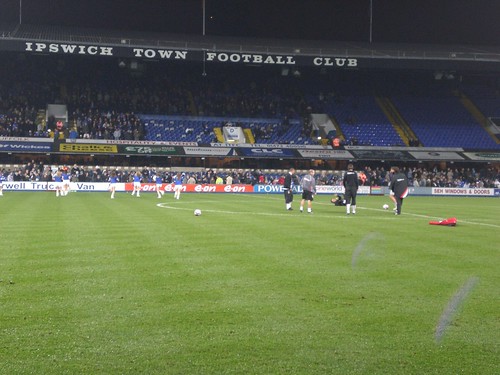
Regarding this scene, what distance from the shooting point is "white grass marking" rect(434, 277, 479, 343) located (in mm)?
6738

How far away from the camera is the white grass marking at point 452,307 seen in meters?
6.74

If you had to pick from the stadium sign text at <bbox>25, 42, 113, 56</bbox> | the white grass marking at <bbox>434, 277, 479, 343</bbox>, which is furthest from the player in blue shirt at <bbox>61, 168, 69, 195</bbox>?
the white grass marking at <bbox>434, 277, 479, 343</bbox>

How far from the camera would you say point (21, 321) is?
22.4 ft

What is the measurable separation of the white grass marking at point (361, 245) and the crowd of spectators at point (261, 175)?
3637 cm

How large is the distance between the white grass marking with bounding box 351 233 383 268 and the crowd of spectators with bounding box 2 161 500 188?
1432 inches

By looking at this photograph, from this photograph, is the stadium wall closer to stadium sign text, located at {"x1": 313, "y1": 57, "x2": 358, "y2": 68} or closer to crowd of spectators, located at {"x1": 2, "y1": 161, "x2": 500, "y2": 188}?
crowd of spectators, located at {"x1": 2, "y1": 161, "x2": 500, "y2": 188}

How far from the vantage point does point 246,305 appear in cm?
780

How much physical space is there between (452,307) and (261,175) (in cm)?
4906

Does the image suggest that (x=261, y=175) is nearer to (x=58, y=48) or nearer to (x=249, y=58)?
(x=249, y=58)

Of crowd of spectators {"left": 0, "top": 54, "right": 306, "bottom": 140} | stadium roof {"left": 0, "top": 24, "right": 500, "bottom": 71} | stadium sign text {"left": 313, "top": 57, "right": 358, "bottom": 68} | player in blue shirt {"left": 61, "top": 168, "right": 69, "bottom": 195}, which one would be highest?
stadium roof {"left": 0, "top": 24, "right": 500, "bottom": 71}

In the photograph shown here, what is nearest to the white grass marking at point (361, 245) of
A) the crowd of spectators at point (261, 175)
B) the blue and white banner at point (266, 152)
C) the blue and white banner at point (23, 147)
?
the crowd of spectators at point (261, 175)


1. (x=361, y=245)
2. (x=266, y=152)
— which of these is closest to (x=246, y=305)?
(x=361, y=245)

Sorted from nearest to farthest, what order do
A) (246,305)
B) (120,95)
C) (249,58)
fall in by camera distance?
(246,305) → (249,58) → (120,95)

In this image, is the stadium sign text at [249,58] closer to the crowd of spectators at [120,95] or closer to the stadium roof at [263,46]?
the stadium roof at [263,46]
